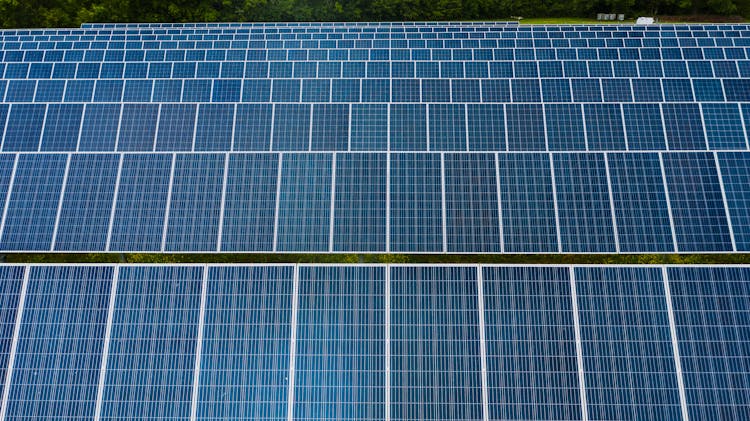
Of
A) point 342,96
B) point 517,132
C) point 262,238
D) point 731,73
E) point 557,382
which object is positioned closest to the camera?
point 557,382

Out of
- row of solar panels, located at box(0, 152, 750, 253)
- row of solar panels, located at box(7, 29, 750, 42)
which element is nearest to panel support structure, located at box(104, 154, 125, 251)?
row of solar panels, located at box(0, 152, 750, 253)

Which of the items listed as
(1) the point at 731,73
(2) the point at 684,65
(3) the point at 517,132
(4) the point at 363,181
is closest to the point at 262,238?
(4) the point at 363,181

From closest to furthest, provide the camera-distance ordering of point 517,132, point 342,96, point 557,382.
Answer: point 557,382 < point 517,132 < point 342,96

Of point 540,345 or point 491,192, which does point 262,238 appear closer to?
point 491,192

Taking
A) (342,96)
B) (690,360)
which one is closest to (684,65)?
(690,360)

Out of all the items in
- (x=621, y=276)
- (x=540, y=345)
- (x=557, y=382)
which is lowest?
(x=557, y=382)

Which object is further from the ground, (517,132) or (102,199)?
(517,132)

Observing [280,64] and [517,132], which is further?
[280,64]

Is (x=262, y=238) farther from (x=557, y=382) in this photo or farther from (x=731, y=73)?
(x=731, y=73)

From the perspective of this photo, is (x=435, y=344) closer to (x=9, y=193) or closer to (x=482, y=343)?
(x=482, y=343)
